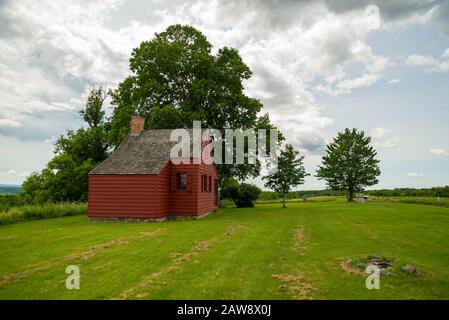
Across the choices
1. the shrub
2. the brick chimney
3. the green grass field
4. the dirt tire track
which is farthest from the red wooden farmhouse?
the shrub

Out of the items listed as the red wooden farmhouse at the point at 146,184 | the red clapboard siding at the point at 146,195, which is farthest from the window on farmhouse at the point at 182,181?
the red clapboard siding at the point at 146,195

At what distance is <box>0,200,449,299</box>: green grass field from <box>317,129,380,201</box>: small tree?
35.5 metres

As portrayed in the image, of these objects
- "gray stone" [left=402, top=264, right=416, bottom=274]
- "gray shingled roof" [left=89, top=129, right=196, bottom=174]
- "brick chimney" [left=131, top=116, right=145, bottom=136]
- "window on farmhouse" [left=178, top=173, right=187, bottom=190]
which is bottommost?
"gray stone" [left=402, top=264, right=416, bottom=274]

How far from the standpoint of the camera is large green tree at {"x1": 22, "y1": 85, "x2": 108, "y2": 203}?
41375mm

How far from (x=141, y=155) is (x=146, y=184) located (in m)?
3.35

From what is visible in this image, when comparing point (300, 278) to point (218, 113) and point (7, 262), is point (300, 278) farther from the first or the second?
point (218, 113)

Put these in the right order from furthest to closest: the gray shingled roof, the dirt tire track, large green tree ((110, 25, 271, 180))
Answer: large green tree ((110, 25, 271, 180)) → the gray shingled roof → the dirt tire track

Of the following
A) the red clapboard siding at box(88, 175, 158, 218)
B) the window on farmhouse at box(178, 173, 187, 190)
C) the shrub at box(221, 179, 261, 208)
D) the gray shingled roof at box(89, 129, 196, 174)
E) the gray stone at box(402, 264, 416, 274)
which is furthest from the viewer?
the shrub at box(221, 179, 261, 208)

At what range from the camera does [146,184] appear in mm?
21641

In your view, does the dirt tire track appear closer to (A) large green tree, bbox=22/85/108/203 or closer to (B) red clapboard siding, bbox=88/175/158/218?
(B) red clapboard siding, bbox=88/175/158/218

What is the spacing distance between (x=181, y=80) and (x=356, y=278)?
28.9m

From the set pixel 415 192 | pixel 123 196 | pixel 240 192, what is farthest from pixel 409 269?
pixel 415 192

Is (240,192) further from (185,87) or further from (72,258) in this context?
(72,258)

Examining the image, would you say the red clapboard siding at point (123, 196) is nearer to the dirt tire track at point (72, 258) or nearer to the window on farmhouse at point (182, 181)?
the window on farmhouse at point (182, 181)
